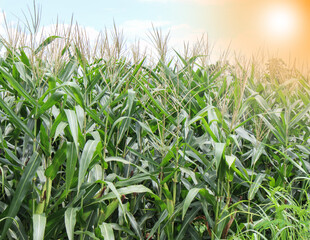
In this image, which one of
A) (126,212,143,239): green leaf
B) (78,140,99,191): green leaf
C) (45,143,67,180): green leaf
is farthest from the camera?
(126,212,143,239): green leaf

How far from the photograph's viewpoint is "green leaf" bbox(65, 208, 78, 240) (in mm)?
1625

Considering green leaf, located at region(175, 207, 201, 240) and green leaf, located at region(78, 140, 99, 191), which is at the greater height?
green leaf, located at region(78, 140, 99, 191)

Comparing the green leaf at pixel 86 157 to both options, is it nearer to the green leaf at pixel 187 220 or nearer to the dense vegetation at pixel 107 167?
the dense vegetation at pixel 107 167

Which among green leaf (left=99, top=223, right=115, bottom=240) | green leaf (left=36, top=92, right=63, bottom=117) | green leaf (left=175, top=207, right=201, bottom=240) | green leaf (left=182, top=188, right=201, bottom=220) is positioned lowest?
green leaf (left=175, top=207, right=201, bottom=240)

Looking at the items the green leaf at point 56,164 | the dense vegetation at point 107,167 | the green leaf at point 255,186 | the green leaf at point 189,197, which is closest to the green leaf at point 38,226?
the dense vegetation at point 107,167

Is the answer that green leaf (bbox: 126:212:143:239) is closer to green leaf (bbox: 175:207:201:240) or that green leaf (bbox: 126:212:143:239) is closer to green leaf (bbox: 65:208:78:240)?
green leaf (bbox: 175:207:201:240)

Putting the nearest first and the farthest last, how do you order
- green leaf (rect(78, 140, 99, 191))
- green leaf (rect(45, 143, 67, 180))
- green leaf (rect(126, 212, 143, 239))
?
green leaf (rect(78, 140, 99, 191)) → green leaf (rect(45, 143, 67, 180)) → green leaf (rect(126, 212, 143, 239))

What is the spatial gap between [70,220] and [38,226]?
0.46ft

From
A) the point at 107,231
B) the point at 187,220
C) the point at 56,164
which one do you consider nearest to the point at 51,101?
the point at 56,164

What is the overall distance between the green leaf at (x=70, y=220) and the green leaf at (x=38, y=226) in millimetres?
104

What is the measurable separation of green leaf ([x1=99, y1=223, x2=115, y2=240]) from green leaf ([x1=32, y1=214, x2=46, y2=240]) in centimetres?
26

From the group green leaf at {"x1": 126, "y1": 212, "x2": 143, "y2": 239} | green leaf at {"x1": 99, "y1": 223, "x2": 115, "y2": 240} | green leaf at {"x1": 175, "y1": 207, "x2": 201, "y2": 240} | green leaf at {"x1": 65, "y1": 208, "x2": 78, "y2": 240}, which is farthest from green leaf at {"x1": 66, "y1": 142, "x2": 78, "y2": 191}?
green leaf at {"x1": 175, "y1": 207, "x2": 201, "y2": 240}

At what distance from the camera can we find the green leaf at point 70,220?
1.62m

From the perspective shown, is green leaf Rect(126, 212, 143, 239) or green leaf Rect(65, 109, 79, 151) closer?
green leaf Rect(65, 109, 79, 151)
